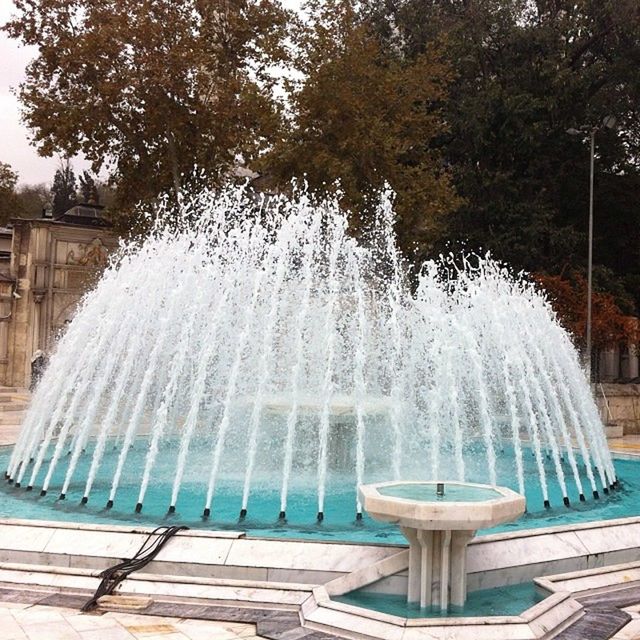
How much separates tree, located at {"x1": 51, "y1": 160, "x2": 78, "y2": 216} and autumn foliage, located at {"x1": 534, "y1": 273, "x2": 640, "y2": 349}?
35.7m

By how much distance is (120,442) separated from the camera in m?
15.2

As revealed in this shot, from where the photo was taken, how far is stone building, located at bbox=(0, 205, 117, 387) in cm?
2609

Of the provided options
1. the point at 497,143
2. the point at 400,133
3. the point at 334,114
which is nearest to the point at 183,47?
the point at 334,114

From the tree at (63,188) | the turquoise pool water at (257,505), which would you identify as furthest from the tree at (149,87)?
the tree at (63,188)

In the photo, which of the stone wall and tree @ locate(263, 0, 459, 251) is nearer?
the stone wall

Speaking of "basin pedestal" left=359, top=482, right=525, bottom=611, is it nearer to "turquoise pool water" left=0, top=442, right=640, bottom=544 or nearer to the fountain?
"turquoise pool water" left=0, top=442, right=640, bottom=544

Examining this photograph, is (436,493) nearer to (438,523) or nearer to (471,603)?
(438,523)

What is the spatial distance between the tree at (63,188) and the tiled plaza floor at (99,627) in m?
49.1

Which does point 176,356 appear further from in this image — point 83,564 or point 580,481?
point 580,481

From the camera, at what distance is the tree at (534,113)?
2783 cm

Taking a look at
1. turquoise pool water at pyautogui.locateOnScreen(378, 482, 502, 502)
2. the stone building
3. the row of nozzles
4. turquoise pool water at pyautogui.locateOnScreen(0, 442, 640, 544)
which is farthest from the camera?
the stone building

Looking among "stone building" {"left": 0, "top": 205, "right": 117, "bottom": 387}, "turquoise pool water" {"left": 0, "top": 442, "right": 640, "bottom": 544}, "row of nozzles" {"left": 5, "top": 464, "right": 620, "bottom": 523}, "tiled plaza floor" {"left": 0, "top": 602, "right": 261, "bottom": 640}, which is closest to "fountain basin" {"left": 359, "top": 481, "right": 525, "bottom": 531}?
"tiled plaza floor" {"left": 0, "top": 602, "right": 261, "bottom": 640}

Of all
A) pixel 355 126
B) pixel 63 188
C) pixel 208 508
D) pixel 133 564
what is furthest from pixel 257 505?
pixel 63 188

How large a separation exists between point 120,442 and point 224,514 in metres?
6.95
